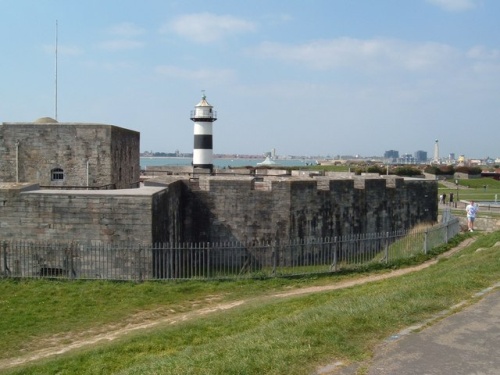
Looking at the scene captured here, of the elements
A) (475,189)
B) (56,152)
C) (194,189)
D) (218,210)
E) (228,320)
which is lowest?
(228,320)

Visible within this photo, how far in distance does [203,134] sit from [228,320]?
21891mm

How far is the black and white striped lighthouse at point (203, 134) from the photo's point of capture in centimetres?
3089

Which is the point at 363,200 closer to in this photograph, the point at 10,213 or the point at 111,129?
the point at 111,129

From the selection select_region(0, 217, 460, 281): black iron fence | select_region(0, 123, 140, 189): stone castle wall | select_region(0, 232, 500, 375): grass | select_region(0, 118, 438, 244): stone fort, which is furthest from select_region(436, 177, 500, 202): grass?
select_region(0, 232, 500, 375): grass

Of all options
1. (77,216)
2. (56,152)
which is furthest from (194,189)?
(77,216)

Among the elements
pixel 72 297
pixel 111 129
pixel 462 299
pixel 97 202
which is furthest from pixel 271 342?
pixel 111 129

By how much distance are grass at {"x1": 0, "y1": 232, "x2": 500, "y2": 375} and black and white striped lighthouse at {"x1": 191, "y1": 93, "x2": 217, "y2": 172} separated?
17.1 metres

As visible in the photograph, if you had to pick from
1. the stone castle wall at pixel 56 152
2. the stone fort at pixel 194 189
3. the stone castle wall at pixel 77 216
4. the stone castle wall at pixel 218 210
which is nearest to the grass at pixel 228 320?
the stone castle wall at pixel 77 216

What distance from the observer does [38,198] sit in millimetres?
14406

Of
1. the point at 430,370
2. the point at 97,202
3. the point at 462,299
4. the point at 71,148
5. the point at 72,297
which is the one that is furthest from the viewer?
the point at 71,148

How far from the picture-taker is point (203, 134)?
3125 cm

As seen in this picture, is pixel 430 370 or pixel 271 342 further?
pixel 271 342

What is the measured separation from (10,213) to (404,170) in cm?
5097

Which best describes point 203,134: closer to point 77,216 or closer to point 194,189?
point 194,189
